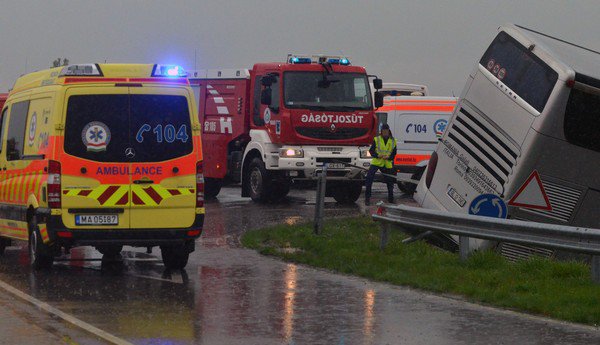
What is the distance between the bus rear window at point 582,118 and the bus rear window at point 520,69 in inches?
13.1

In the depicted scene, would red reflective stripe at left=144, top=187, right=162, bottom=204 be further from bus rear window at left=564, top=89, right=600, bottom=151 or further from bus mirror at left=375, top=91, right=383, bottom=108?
bus mirror at left=375, top=91, right=383, bottom=108

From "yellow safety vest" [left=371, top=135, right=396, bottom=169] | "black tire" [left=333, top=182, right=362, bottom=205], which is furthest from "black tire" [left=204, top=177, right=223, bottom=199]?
"yellow safety vest" [left=371, top=135, right=396, bottom=169]

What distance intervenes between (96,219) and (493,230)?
4557mm

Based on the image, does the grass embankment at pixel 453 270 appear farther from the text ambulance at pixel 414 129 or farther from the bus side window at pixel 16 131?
the text ambulance at pixel 414 129

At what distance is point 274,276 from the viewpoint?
46.0 feet

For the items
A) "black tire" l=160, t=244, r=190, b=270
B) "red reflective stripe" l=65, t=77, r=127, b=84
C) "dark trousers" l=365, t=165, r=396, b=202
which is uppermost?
"red reflective stripe" l=65, t=77, r=127, b=84

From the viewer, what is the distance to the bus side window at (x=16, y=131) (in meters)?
15.2

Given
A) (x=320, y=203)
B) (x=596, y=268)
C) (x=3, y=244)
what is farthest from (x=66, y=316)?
(x=320, y=203)

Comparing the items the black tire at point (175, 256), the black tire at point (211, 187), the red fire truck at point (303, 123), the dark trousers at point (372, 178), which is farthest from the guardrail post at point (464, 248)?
the black tire at point (211, 187)

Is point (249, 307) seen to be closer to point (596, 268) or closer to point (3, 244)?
point (596, 268)

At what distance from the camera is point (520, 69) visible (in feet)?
51.0

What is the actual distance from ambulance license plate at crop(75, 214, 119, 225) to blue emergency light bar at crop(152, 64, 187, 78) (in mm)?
1792

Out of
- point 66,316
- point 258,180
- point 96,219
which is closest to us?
point 66,316

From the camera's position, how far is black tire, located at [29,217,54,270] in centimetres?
1412
